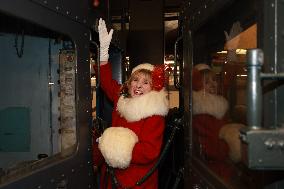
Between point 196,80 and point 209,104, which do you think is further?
point 196,80

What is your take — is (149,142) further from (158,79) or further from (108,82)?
(108,82)

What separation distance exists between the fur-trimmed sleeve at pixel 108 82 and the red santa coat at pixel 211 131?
123cm

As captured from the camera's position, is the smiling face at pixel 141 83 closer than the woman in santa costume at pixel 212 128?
No

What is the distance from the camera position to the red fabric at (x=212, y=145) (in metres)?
1.68

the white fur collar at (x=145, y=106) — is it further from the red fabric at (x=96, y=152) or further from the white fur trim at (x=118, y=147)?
the red fabric at (x=96, y=152)

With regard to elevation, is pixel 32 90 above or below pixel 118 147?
above

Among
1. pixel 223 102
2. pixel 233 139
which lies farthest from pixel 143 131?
pixel 233 139

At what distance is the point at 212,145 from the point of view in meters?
1.94

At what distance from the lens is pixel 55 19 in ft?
5.64

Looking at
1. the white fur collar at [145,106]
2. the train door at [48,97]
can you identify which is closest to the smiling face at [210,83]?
the train door at [48,97]

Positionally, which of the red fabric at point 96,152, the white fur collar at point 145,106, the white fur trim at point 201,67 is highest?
the white fur trim at point 201,67

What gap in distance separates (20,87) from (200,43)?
1.32m

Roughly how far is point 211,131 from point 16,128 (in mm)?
1438

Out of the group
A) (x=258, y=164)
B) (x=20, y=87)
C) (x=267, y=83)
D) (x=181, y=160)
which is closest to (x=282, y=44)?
(x=267, y=83)
